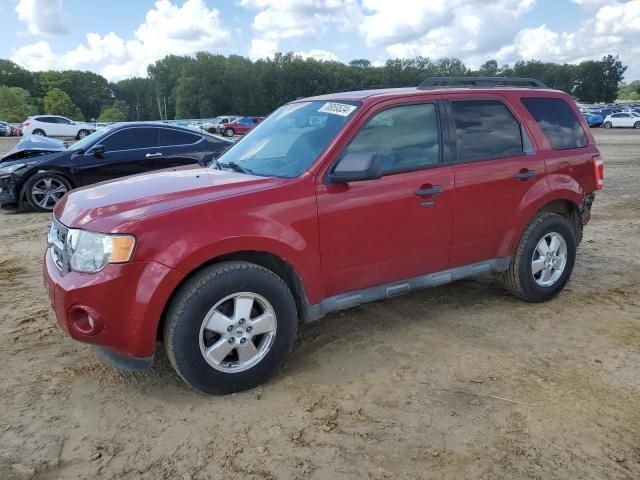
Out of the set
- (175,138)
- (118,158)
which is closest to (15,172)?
(118,158)

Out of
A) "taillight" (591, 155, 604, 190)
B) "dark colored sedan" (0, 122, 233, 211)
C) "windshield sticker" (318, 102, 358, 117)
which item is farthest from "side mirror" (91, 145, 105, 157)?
"taillight" (591, 155, 604, 190)

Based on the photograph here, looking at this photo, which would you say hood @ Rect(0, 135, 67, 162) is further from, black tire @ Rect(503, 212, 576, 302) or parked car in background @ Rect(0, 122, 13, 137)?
parked car in background @ Rect(0, 122, 13, 137)

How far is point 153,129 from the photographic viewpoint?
30.4 feet

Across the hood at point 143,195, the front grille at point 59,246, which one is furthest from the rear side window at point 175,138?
the front grille at point 59,246

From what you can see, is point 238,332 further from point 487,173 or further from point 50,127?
point 50,127

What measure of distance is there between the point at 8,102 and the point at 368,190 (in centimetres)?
7750

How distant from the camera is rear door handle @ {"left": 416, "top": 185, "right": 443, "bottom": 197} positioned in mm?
3795

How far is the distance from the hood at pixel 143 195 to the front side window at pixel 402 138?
73 cm

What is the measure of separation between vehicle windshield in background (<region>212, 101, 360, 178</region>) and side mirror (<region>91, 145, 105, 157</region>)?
211 inches

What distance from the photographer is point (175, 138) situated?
946cm

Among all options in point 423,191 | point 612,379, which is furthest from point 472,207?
point 612,379

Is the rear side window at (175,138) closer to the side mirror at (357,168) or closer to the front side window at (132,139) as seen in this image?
the front side window at (132,139)

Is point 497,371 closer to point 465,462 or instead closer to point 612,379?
point 612,379

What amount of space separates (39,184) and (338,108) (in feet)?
23.6
